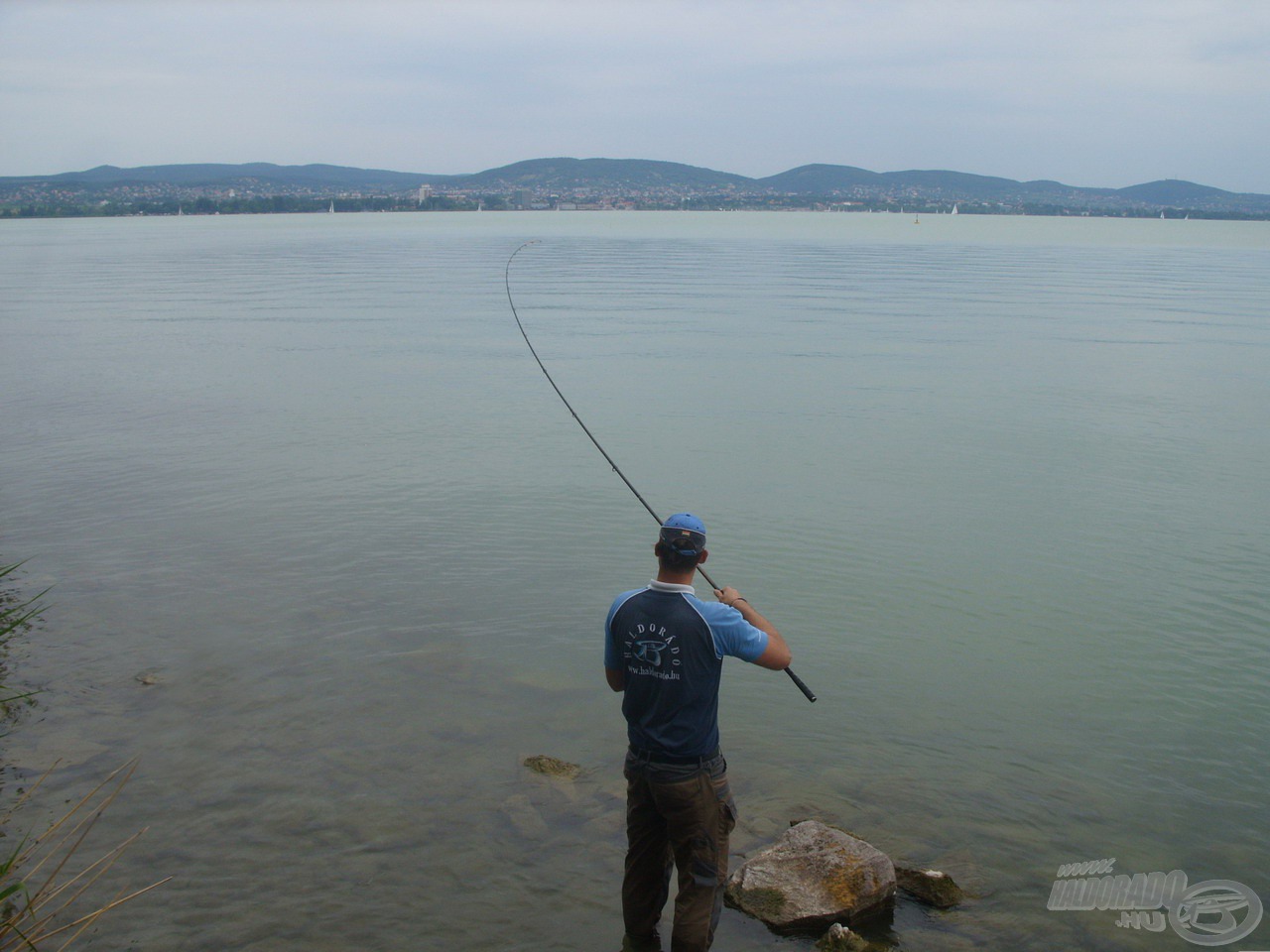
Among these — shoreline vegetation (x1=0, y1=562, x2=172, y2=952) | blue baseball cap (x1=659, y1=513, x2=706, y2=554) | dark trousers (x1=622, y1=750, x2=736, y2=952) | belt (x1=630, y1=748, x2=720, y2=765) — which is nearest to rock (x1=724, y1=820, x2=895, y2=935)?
dark trousers (x1=622, y1=750, x2=736, y2=952)

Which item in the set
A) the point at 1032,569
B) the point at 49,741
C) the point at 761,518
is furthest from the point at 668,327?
the point at 49,741

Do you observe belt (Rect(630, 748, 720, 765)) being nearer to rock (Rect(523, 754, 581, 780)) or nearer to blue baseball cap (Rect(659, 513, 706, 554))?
blue baseball cap (Rect(659, 513, 706, 554))

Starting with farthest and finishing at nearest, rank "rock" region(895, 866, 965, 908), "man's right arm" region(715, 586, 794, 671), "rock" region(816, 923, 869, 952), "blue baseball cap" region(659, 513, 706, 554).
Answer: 1. "rock" region(895, 866, 965, 908)
2. "rock" region(816, 923, 869, 952)
3. "man's right arm" region(715, 586, 794, 671)
4. "blue baseball cap" region(659, 513, 706, 554)

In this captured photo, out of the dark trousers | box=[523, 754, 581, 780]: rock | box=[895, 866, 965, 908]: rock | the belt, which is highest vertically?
the belt

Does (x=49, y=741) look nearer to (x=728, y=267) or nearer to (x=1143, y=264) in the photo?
(x=728, y=267)

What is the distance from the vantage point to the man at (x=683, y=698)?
14.0ft

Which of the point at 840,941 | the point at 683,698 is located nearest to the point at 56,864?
the point at 683,698

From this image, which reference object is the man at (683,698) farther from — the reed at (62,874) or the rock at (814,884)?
the reed at (62,874)

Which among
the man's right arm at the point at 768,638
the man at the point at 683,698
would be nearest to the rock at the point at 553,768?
the man at the point at 683,698

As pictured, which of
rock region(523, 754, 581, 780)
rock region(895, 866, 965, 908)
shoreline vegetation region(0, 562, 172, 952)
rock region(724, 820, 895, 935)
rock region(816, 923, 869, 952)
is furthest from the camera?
rock region(523, 754, 581, 780)

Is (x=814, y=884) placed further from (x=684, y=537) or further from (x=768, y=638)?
(x=684, y=537)

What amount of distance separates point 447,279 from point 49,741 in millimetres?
39353

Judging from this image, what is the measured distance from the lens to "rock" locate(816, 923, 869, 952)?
506cm

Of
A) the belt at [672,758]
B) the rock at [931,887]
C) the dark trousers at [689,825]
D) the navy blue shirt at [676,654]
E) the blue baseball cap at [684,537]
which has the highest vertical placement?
the blue baseball cap at [684,537]
